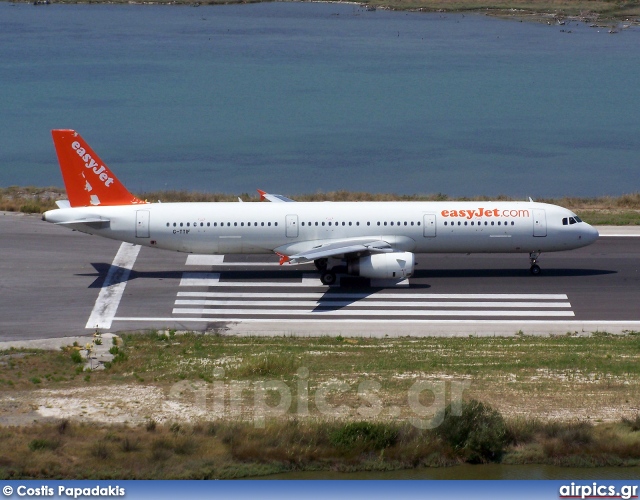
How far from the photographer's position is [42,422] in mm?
31500

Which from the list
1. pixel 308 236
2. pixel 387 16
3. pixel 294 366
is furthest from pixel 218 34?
pixel 294 366

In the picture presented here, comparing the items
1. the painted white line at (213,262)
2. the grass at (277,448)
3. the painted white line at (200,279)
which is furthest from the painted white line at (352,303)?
the grass at (277,448)

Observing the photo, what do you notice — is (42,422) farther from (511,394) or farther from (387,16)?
(387,16)

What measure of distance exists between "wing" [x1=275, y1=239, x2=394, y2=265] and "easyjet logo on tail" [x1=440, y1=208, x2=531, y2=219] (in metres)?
3.68

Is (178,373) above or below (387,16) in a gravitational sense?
below

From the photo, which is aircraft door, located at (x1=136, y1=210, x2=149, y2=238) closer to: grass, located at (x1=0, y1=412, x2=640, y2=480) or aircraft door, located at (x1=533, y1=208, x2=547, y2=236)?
aircraft door, located at (x1=533, y1=208, x2=547, y2=236)

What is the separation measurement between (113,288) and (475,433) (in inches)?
979

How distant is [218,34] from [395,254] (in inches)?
5068

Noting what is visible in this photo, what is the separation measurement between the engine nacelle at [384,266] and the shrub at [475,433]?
61.1 feet

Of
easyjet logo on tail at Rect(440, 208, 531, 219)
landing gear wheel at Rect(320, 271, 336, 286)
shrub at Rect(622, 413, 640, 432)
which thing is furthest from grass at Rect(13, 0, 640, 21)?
shrub at Rect(622, 413, 640, 432)

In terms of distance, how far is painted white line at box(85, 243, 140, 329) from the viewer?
1767 inches

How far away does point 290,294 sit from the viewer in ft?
161

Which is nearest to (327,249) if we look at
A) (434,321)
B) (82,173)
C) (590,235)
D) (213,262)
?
(434,321)

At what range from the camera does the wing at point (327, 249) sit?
48188 millimetres
